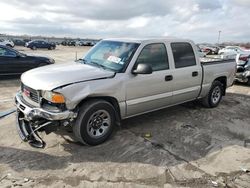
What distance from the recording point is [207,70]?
6.59 m

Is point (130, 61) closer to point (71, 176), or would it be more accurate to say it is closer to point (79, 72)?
point (79, 72)

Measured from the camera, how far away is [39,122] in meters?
4.22

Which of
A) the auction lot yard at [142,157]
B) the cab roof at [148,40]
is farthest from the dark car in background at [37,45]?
the cab roof at [148,40]

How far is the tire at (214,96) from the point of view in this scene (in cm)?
706

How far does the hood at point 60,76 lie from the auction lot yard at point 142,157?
3.60 feet

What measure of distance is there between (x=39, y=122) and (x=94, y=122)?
2.95 ft

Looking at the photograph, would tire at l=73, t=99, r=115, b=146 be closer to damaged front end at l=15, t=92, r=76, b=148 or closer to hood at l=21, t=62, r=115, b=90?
damaged front end at l=15, t=92, r=76, b=148

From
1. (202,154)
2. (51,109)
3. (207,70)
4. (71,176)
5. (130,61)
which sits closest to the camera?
(71,176)

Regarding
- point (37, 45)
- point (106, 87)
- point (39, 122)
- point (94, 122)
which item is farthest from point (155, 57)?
point (37, 45)

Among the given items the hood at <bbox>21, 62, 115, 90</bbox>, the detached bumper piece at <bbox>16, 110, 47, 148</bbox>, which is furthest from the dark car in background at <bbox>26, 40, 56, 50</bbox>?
the detached bumper piece at <bbox>16, 110, 47, 148</bbox>

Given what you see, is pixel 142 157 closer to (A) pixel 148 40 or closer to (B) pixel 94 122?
(B) pixel 94 122

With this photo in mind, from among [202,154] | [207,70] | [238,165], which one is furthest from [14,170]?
[207,70]

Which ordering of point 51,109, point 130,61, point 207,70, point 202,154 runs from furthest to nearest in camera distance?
point 207,70 < point 130,61 < point 202,154 < point 51,109

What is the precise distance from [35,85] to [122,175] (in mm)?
1977
